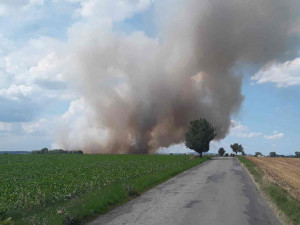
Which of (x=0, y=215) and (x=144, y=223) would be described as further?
(x=0, y=215)

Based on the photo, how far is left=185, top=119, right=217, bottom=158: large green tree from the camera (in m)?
68.2

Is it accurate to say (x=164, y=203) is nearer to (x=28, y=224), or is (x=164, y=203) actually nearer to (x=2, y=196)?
(x=28, y=224)

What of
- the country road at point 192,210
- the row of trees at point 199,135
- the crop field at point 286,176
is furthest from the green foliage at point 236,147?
the country road at point 192,210

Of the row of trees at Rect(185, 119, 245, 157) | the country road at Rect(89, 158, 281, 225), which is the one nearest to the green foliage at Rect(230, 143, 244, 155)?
the row of trees at Rect(185, 119, 245, 157)

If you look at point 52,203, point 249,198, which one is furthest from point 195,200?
point 52,203

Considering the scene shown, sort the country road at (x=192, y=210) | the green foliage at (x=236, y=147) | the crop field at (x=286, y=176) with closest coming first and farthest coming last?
the country road at (x=192, y=210)
the crop field at (x=286, y=176)
the green foliage at (x=236, y=147)

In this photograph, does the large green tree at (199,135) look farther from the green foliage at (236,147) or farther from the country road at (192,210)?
the green foliage at (236,147)

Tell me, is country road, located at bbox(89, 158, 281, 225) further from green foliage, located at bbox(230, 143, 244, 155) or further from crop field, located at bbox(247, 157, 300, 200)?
green foliage, located at bbox(230, 143, 244, 155)

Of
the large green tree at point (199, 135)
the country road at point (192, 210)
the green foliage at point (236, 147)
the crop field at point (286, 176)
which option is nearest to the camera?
the country road at point (192, 210)

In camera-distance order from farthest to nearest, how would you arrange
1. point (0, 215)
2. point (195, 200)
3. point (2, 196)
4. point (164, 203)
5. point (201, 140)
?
point (201, 140) → point (2, 196) → point (195, 200) → point (164, 203) → point (0, 215)

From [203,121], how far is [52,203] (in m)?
60.6

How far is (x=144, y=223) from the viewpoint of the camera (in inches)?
325

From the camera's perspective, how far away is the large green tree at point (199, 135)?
68188 millimetres

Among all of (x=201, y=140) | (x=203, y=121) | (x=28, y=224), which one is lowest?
(x=28, y=224)
